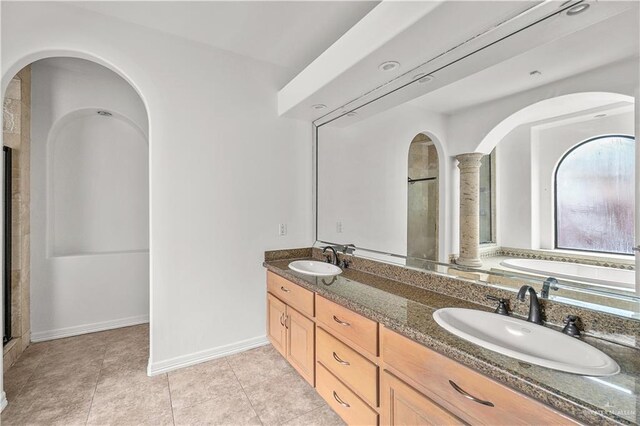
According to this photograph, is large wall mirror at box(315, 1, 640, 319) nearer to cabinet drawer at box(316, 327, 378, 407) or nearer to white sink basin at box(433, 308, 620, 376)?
white sink basin at box(433, 308, 620, 376)

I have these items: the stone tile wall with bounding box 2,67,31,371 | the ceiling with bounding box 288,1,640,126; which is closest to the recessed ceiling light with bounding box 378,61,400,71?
the ceiling with bounding box 288,1,640,126

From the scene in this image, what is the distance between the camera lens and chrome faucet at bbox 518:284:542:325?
1.20 meters

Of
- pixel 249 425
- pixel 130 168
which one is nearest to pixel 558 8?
pixel 249 425

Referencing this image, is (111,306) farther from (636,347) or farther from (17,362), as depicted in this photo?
(636,347)

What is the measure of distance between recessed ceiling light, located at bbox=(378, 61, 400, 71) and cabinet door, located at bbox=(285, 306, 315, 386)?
168 cm

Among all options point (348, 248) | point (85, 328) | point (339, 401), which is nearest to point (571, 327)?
point (339, 401)

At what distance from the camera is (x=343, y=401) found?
1608mm

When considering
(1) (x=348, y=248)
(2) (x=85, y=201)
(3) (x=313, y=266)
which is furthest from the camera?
(2) (x=85, y=201)

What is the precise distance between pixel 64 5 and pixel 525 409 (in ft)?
10.8

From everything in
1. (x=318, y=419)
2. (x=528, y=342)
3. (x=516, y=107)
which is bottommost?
(x=318, y=419)

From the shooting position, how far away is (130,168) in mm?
3406

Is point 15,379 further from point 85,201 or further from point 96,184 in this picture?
point 96,184

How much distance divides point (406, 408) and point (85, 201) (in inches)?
143

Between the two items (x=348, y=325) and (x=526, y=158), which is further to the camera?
(x=348, y=325)
